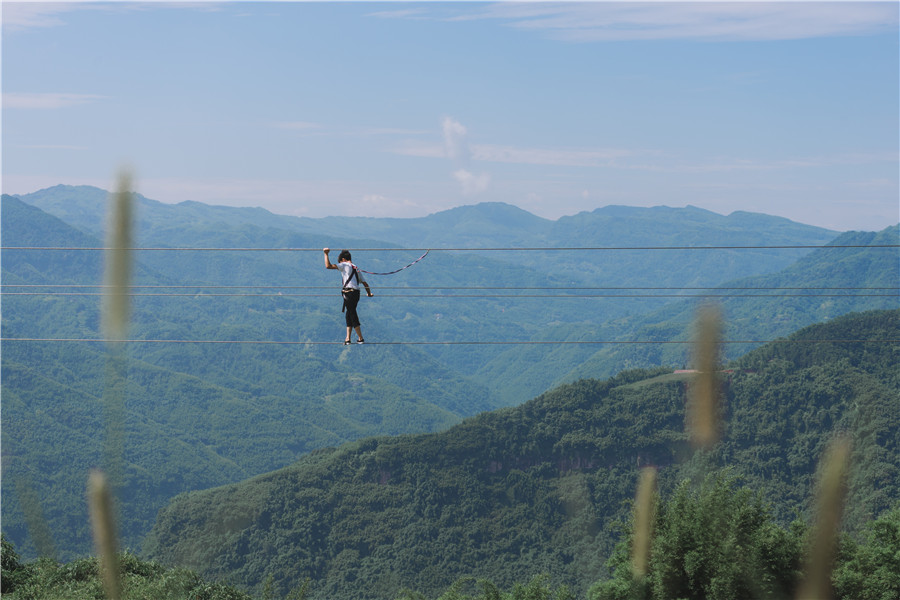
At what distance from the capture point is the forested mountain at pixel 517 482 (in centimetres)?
10650

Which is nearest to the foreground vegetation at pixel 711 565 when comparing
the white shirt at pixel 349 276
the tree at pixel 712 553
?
the tree at pixel 712 553

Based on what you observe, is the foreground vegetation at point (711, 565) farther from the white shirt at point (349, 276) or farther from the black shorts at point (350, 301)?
the white shirt at point (349, 276)

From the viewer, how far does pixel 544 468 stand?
123m

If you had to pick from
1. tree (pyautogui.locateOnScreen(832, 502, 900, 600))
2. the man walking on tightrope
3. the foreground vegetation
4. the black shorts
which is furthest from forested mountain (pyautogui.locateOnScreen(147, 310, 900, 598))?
the man walking on tightrope

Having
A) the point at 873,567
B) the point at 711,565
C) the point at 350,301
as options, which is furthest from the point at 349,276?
the point at 873,567

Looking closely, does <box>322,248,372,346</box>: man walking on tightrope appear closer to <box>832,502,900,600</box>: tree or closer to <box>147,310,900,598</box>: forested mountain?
<box>832,502,900,600</box>: tree

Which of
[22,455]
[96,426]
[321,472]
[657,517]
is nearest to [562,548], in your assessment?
[321,472]

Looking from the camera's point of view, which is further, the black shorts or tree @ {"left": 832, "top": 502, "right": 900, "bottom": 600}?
tree @ {"left": 832, "top": 502, "right": 900, "bottom": 600}

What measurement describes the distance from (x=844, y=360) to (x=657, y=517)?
338 feet

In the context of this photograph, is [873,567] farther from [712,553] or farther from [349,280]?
[349,280]

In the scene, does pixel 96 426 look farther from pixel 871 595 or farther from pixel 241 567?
pixel 871 595

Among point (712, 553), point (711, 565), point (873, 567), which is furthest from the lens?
point (873, 567)

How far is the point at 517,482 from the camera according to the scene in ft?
396

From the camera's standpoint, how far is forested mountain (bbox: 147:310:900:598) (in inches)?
4193
